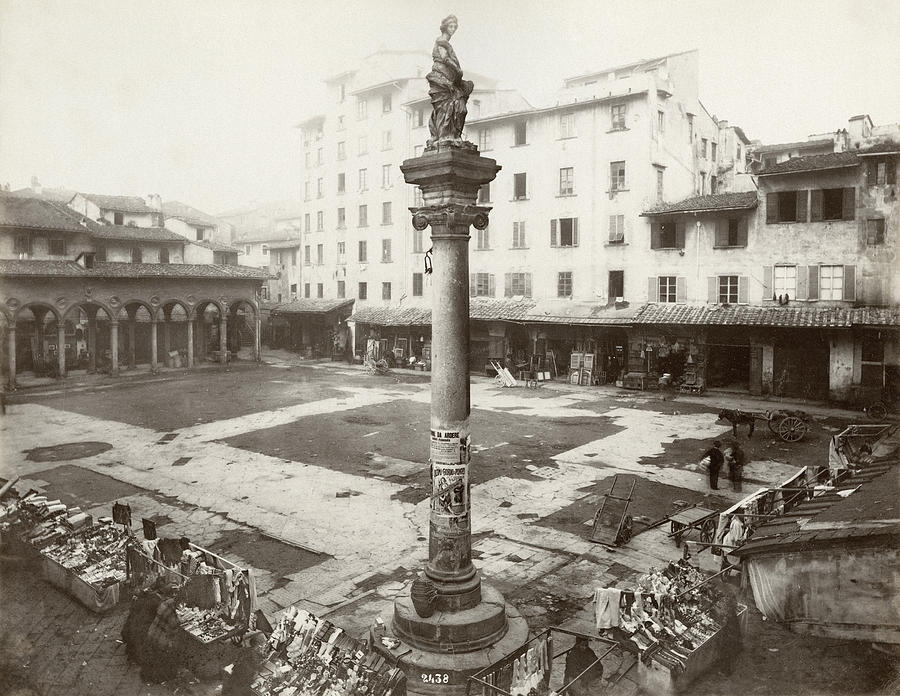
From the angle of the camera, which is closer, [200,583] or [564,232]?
[200,583]

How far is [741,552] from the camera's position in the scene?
31.3ft

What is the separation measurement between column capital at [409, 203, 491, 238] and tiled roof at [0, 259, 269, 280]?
29059mm

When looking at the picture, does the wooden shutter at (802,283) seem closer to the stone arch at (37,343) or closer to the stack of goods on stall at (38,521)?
the stack of goods on stall at (38,521)

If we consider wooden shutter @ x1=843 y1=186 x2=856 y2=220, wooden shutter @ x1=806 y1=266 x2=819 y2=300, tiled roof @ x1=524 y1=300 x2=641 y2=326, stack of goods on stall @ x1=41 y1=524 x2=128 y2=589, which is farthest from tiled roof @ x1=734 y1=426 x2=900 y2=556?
tiled roof @ x1=524 y1=300 x2=641 y2=326

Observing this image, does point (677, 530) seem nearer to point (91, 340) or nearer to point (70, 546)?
point (70, 546)

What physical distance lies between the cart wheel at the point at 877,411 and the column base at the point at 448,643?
68.6 ft

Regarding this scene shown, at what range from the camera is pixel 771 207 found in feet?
91.8

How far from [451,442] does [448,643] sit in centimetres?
232

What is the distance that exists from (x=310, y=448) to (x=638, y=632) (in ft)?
46.6

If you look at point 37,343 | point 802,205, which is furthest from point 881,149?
point 37,343

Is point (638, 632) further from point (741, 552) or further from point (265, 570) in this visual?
point (265, 570)

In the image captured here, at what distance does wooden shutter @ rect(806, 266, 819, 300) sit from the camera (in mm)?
27000

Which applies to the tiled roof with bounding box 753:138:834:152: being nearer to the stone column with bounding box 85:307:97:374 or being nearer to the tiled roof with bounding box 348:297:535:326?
the tiled roof with bounding box 348:297:535:326

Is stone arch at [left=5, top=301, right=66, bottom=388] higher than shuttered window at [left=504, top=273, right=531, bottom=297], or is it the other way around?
shuttered window at [left=504, top=273, right=531, bottom=297]
